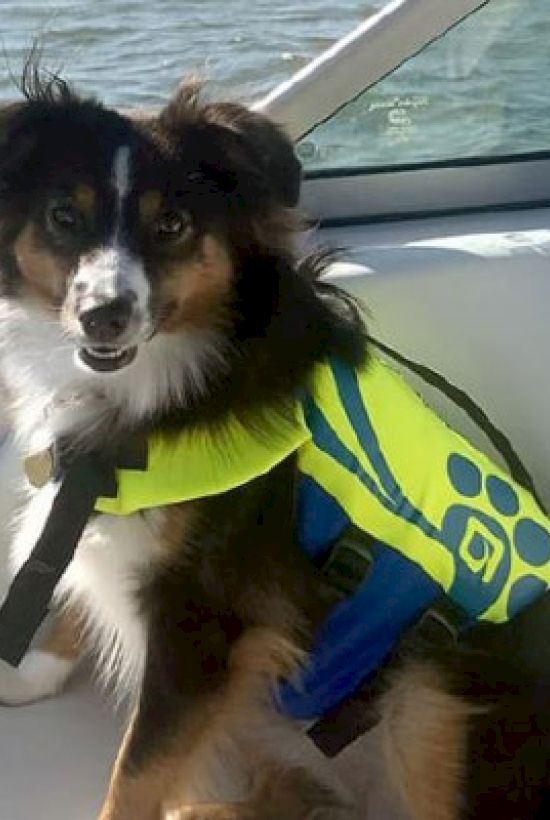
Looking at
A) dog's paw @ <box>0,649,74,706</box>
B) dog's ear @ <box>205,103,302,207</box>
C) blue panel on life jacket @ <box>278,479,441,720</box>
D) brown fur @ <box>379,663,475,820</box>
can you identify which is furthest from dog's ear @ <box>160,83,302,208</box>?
dog's paw @ <box>0,649,74,706</box>

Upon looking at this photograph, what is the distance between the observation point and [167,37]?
2.73 metres

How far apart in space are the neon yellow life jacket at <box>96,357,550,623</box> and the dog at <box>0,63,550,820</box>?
0.02 m

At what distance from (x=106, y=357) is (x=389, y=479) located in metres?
0.40

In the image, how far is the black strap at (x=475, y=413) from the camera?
7.68ft

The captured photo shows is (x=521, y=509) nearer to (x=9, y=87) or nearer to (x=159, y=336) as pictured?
(x=159, y=336)

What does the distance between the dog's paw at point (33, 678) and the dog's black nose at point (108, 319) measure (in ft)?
1.99

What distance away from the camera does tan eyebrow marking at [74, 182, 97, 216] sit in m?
2.06

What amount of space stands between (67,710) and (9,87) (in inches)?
36.5

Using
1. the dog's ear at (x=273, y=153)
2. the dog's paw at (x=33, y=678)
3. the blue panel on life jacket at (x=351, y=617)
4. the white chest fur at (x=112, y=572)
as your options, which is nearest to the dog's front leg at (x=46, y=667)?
the dog's paw at (x=33, y=678)

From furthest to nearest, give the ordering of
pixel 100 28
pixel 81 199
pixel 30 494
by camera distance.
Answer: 1. pixel 100 28
2. pixel 30 494
3. pixel 81 199

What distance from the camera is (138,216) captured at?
2074mm

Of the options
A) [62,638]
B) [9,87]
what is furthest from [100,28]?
[62,638]

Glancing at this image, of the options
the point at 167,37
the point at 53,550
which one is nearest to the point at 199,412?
the point at 53,550

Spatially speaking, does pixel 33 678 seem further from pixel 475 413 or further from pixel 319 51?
pixel 319 51
